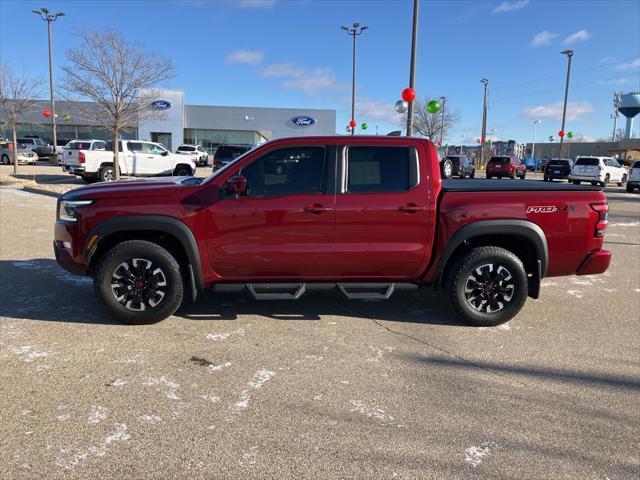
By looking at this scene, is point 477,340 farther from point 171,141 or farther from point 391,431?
point 171,141

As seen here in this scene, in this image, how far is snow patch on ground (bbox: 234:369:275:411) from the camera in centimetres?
330

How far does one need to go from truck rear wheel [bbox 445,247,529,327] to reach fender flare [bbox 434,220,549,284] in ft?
0.60

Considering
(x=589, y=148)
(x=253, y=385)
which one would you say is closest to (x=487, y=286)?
(x=253, y=385)

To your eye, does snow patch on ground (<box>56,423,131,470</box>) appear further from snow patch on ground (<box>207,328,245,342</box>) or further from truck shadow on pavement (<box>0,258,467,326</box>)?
truck shadow on pavement (<box>0,258,467,326</box>)

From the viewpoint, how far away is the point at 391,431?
119 inches

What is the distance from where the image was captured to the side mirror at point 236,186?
14.7 feet

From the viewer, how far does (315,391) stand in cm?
351

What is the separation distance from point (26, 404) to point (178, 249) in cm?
197

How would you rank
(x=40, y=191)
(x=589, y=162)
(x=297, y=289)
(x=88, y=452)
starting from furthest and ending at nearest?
(x=589, y=162), (x=40, y=191), (x=297, y=289), (x=88, y=452)

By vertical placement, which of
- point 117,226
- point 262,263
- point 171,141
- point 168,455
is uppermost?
point 171,141

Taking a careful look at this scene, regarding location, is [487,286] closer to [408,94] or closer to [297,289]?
[297,289]

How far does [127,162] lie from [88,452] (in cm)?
1928

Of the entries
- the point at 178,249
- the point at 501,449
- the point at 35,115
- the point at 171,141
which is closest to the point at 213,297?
the point at 178,249

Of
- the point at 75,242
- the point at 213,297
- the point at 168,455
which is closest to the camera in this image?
the point at 168,455
